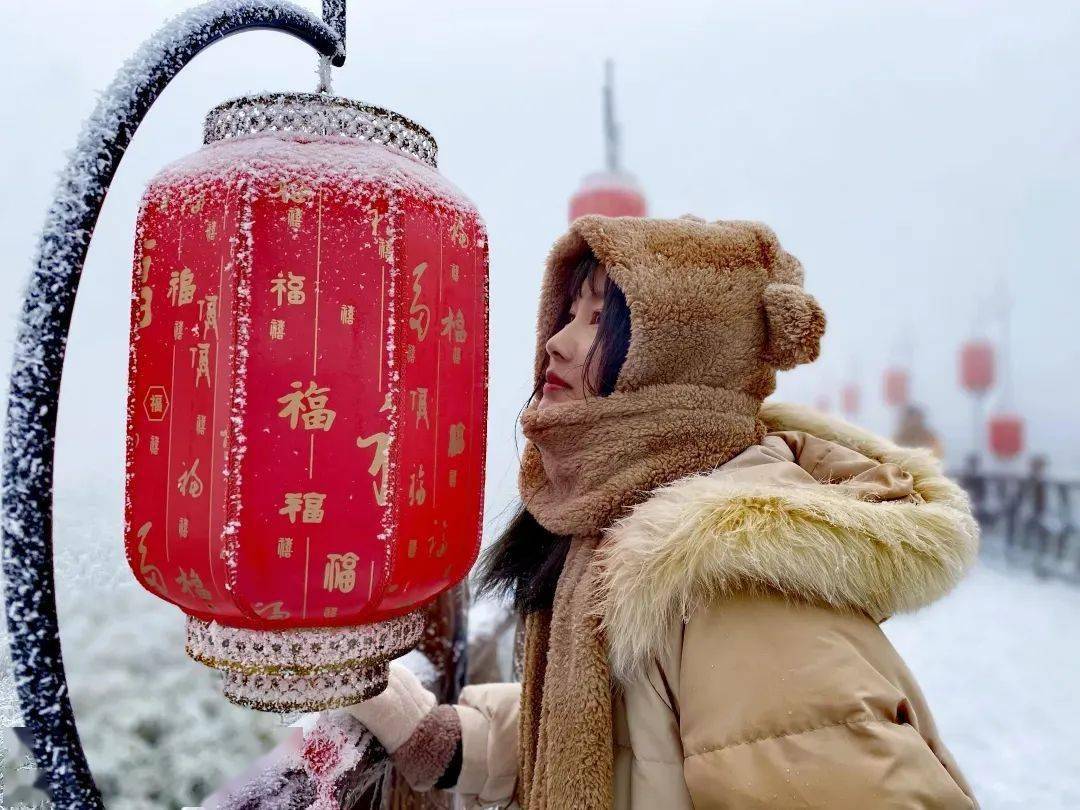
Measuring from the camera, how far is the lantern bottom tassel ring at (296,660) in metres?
0.88

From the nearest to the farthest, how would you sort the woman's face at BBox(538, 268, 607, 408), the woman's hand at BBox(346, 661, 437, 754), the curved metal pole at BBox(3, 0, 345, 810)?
the curved metal pole at BBox(3, 0, 345, 810), the woman's face at BBox(538, 268, 607, 408), the woman's hand at BBox(346, 661, 437, 754)

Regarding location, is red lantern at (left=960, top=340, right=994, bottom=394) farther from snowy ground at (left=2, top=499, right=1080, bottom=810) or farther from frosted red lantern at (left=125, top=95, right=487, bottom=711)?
frosted red lantern at (left=125, top=95, right=487, bottom=711)

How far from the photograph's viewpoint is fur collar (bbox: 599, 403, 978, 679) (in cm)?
100

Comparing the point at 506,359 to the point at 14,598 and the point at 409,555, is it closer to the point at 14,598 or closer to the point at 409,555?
the point at 409,555

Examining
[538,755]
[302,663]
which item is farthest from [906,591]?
[302,663]

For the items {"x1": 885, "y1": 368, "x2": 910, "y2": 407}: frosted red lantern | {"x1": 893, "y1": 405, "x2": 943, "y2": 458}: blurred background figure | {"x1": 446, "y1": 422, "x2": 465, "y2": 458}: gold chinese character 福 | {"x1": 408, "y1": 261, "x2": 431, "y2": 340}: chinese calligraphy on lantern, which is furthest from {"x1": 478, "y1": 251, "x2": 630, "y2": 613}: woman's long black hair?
{"x1": 885, "y1": 368, "x2": 910, "y2": 407}: frosted red lantern

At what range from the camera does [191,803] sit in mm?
1424

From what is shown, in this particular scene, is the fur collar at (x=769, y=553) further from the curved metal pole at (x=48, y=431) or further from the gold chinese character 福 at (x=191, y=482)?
the curved metal pole at (x=48, y=431)

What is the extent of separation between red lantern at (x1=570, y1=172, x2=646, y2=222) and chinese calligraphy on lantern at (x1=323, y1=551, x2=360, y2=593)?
3.59 meters

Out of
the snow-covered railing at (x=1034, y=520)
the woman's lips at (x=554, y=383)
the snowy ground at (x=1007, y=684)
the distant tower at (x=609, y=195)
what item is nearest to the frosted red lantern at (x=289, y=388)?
the woman's lips at (x=554, y=383)

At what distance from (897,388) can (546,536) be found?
17431 millimetres

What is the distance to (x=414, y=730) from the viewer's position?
1546mm

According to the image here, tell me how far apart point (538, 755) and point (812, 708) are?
1.81ft

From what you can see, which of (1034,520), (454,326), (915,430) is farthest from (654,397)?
(1034,520)
